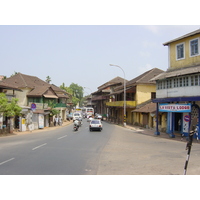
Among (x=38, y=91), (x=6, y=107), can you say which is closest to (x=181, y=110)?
(x=6, y=107)

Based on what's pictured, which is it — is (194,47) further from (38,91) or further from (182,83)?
(38,91)

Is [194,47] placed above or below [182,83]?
above

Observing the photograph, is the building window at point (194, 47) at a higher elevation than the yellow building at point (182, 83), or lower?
higher

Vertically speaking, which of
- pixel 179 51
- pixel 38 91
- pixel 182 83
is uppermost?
pixel 179 51

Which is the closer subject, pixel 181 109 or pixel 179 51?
pixel 181 109

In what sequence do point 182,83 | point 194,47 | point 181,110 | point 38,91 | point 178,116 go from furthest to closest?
1. point 38,91
2. point 178,116
3. point 194,47
4. point 182,83
5. point 181,110

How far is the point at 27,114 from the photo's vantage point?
32344mm

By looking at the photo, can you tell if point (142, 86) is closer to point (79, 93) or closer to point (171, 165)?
point (171, 165)

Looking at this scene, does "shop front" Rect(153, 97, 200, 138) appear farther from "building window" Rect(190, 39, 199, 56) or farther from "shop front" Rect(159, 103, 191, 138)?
"building window" Rect(190, 39, 199, 56)

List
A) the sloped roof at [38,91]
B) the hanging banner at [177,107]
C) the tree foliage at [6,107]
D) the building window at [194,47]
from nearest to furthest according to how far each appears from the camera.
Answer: the hanging banner at [177,107] < the building window at [194,47] < the tree foliage at [6,107] < the sloped roof at [38,91]

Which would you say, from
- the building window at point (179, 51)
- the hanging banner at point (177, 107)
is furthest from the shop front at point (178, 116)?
the building window at point (179, 51)

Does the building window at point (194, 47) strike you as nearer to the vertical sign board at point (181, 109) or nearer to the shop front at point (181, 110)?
the shop front at point (181, 110)

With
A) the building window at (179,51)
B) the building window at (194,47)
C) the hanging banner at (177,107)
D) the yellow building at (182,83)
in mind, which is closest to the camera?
the hanging banner at (177,107)

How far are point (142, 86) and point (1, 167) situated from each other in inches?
1340
